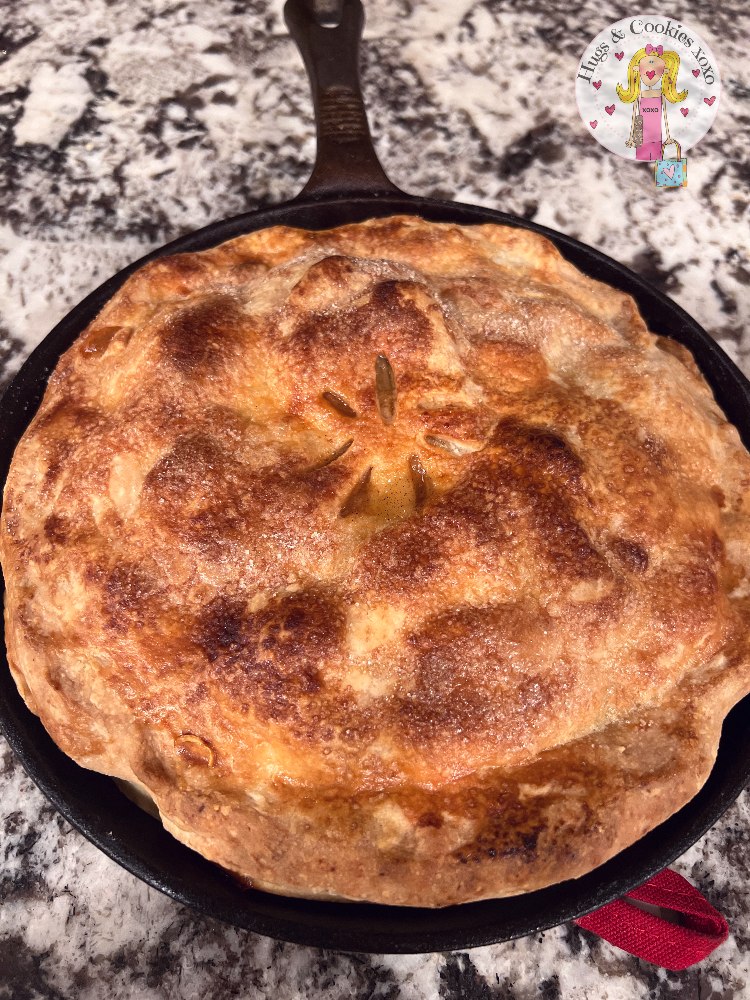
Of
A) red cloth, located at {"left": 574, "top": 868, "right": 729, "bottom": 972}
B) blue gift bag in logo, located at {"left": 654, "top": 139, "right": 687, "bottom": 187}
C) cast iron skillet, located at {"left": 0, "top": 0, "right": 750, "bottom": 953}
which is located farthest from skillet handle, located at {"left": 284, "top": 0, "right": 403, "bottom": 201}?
red cloth, located at {"left": 574, "top": 868, "right": 729, "bottom": 972}

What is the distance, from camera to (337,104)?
2109 mm

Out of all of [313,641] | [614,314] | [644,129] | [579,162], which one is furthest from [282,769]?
[644,129]

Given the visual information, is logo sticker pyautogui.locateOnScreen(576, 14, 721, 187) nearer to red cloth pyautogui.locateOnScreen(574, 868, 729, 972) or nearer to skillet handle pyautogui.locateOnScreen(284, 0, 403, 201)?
skillet handle pyautogui.locateOnScreen(284, 0, 403, 201)

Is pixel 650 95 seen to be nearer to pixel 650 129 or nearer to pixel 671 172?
pixel 650 129

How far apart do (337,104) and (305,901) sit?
5.95 ft

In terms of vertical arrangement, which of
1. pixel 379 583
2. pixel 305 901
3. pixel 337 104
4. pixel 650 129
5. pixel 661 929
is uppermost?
pixel 337 104

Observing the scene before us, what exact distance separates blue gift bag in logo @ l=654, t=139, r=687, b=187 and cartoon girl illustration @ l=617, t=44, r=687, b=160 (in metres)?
0.04

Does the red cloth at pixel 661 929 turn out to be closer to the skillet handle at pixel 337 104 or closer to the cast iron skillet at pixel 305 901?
the cast iron skillet at pixel 305 901

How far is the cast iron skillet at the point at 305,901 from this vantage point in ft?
4.33

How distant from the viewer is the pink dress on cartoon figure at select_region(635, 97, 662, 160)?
263cm

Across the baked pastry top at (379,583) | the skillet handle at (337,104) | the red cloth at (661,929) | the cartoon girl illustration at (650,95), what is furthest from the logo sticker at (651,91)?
the red cloth at (661,929)

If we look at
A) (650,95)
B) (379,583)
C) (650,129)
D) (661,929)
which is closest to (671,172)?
(650,129)

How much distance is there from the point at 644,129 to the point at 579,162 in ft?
0.84

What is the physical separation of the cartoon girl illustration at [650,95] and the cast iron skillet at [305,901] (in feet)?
3.09
